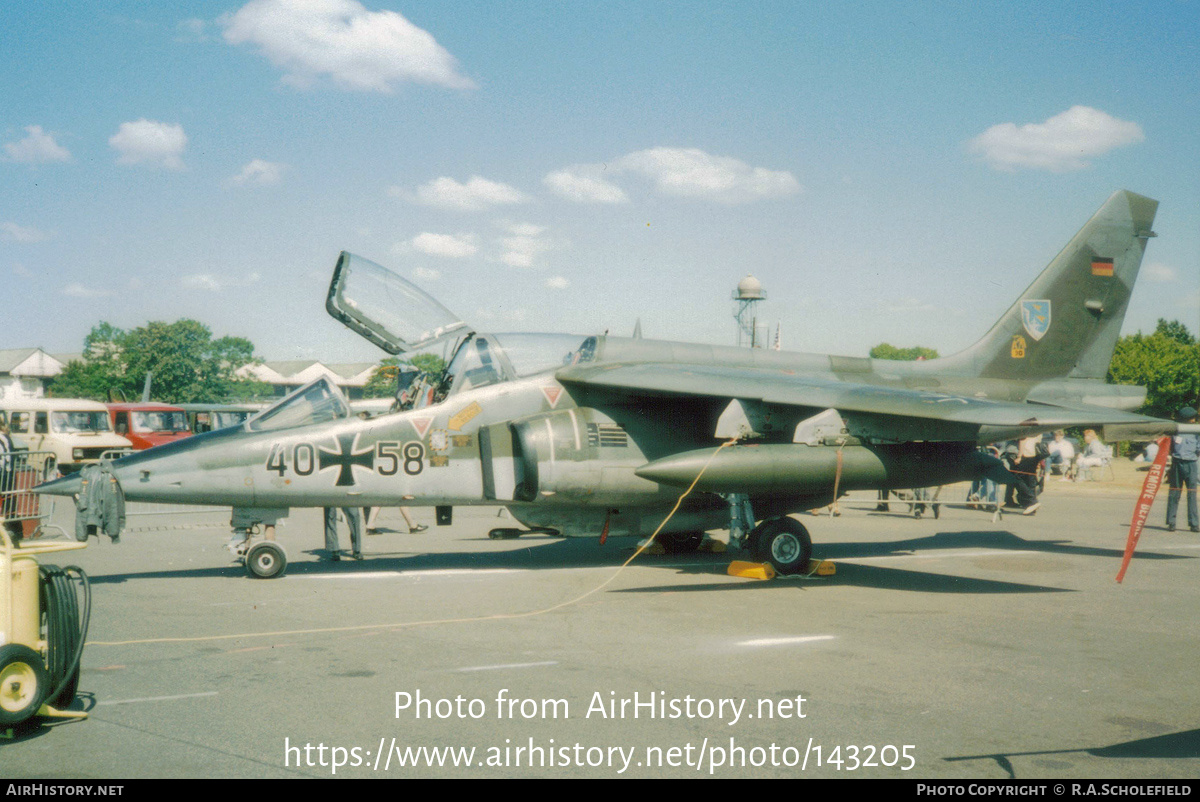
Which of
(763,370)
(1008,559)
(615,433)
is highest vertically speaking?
(763,370)

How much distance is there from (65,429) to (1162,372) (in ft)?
228

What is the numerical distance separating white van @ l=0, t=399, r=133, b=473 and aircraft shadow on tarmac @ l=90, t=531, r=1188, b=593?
684 inches

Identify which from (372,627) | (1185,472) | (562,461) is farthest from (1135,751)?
(1185,472)

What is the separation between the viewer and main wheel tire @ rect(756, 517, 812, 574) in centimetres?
1033

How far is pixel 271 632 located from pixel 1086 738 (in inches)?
238

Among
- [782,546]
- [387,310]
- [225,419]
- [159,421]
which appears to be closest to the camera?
[782,546]

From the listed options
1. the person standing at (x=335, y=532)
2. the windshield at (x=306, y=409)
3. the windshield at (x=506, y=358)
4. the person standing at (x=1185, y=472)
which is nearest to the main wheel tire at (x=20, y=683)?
the windshield at (x=306, y=409)

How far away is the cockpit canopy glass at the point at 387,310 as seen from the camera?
10922 millimetres

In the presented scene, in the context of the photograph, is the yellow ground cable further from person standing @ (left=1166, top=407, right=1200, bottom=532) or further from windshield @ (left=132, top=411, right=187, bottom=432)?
windshield @ (left=132, top=411, right=187, bottom=432)

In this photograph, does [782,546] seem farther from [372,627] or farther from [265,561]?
[265,561]

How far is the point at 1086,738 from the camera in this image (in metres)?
4.77

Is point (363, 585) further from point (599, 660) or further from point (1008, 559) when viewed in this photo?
point (1008, 559)

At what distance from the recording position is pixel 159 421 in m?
31.2
